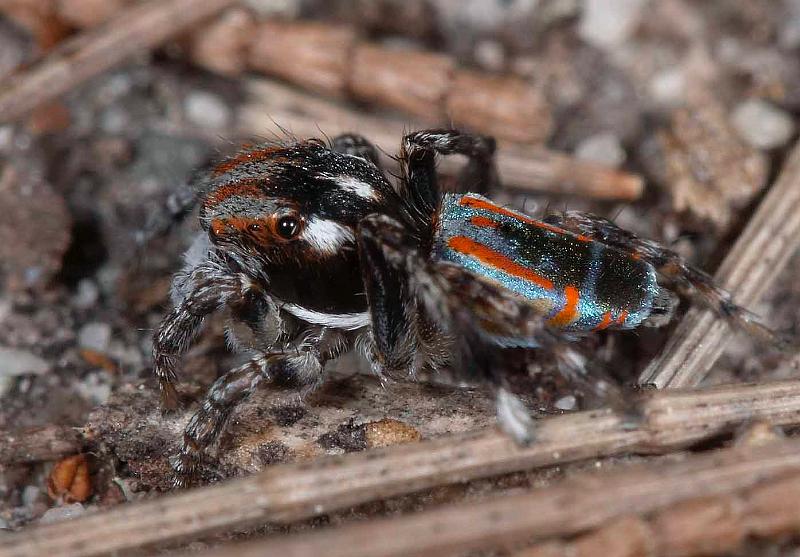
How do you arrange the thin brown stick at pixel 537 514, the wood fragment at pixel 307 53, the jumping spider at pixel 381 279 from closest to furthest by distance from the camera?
the thin brown stick at pixel 537 514
the jumping spider at pixel 381 279
the wood fragment at pixel 307 53

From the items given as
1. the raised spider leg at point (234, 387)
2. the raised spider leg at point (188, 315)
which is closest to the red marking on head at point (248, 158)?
the raised spider leg at point (188, 315)

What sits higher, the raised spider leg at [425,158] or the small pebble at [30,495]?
the raised spider leg at [425,158]

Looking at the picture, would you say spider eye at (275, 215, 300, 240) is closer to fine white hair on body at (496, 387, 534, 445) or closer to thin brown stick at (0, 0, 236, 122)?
fine white hair on body at (496, 387, 534, 445)

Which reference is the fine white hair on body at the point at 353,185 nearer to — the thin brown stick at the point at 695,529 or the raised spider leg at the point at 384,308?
the raised spider leg at the point at 384,308

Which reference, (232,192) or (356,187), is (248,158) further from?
(356,187)

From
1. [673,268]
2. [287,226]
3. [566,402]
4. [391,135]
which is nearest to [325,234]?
[287,226]
